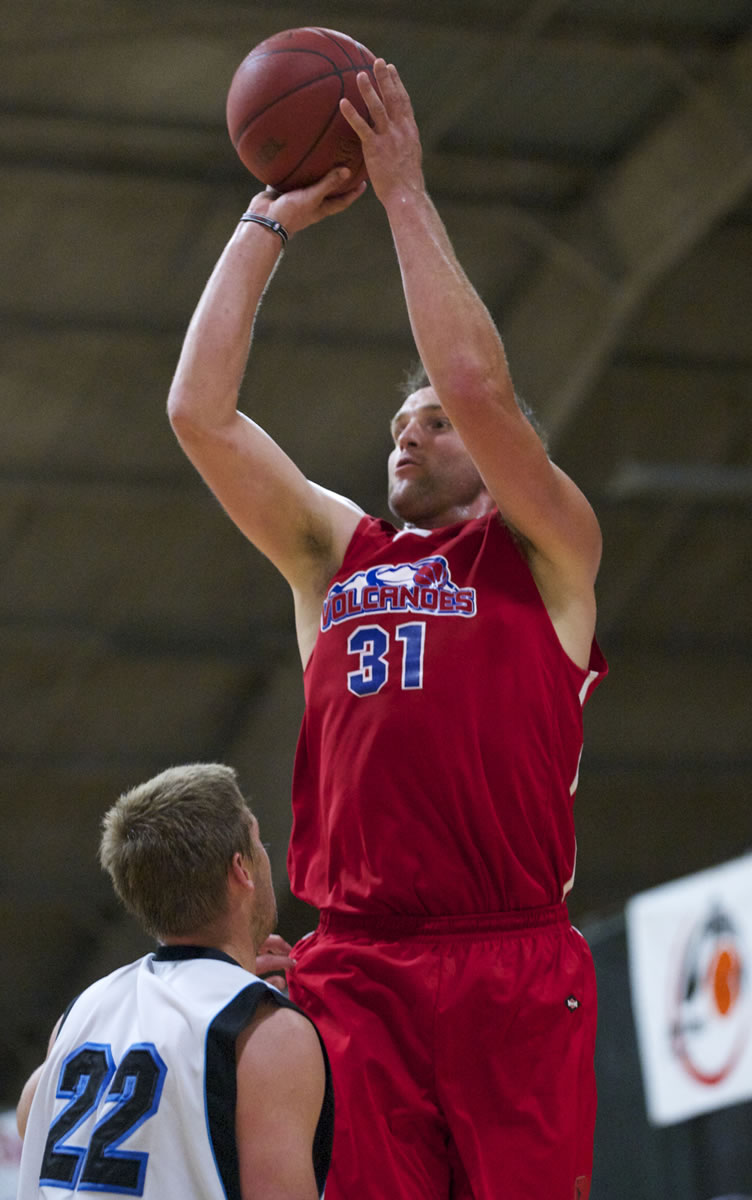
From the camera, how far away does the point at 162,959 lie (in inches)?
125

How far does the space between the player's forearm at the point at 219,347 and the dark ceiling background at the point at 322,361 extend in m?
7.45

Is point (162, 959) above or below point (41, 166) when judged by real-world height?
below

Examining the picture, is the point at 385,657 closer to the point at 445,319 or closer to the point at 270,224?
the point at 445,319

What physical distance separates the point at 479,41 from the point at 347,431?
376 centimetres

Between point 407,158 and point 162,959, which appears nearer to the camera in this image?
point 162,959

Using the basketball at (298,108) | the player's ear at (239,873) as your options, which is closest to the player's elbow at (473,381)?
the basketball at (298,108)

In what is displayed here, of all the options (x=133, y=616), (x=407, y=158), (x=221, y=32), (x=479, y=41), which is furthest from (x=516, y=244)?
(x=407, y=158)

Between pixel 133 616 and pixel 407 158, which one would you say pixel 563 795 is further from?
pixel 133 616

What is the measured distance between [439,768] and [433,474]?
0.81m

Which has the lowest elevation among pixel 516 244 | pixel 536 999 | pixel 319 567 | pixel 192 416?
pixel 536 999

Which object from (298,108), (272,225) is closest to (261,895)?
(272,225)

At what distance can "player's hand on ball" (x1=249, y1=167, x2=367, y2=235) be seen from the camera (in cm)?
375

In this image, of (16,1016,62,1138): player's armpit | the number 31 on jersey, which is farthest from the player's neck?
(16,1016,62,1138): player's armpit

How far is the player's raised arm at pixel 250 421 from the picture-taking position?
11.7 ft
